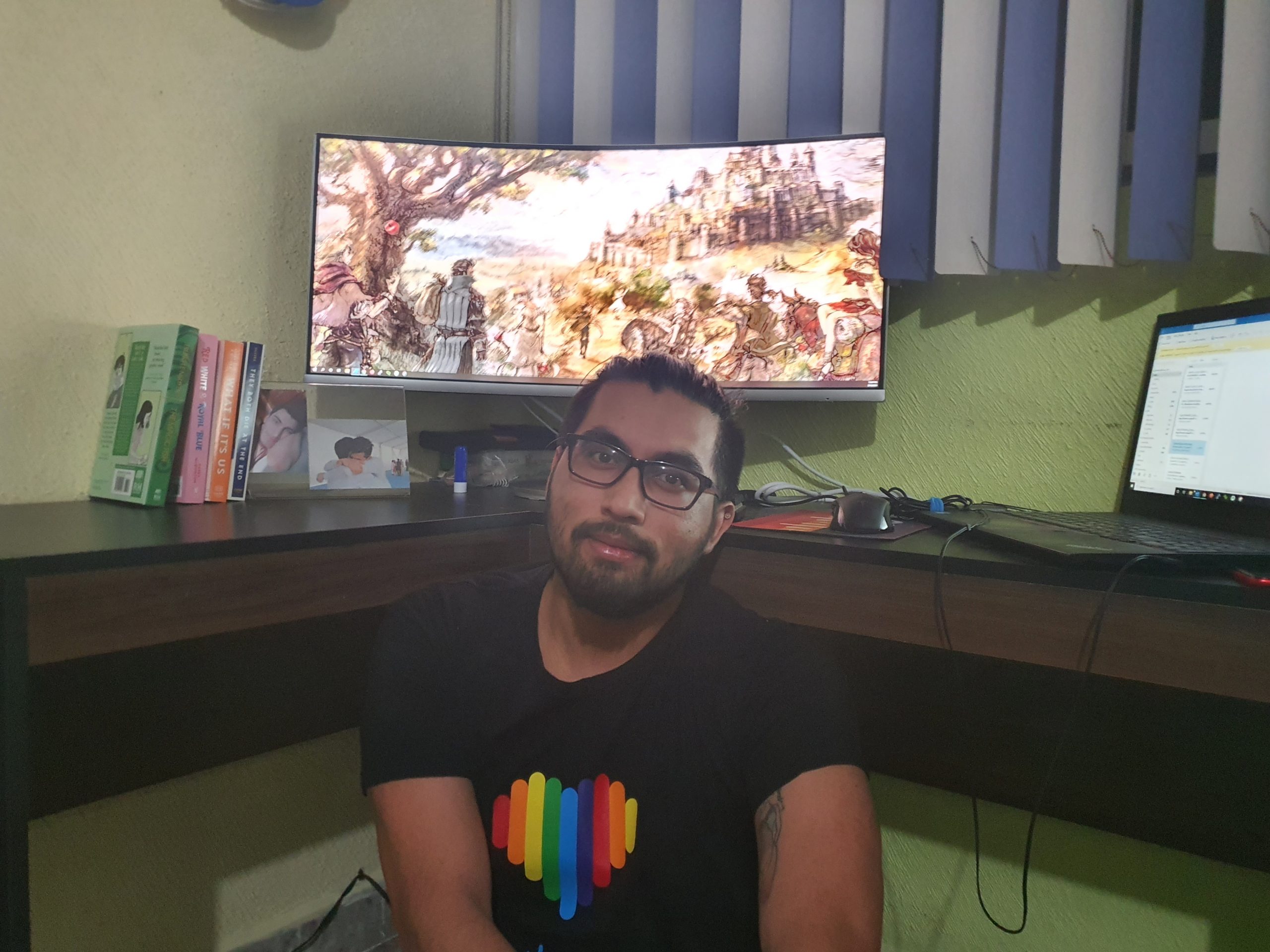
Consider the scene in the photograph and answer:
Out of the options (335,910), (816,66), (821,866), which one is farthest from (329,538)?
(816,66)

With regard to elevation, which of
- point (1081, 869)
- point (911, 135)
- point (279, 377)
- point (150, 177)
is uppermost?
point (911, 135)

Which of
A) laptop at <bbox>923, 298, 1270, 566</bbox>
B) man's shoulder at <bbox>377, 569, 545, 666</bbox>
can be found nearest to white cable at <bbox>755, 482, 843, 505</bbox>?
laptop at <bbox>923, 298, 1270, 566</bbox>

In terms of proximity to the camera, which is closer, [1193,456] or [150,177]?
[1193,456]

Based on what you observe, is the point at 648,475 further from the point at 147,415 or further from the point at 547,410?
the point at 547,410

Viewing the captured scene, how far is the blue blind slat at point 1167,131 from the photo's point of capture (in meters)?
1.13

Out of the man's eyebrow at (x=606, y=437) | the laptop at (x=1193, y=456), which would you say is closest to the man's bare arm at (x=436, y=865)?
the man's eyebrow at (x=606, y=437)

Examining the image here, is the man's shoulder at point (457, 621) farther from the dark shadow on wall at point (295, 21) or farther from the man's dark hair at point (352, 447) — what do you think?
the dark shadow on wall at point (295, 21)

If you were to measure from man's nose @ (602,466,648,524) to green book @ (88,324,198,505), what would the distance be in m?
0.72

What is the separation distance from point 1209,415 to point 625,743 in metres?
0.88

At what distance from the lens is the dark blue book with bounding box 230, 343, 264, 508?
45.1 inches

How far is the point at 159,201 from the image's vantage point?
1244 millimetres

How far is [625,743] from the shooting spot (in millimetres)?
681

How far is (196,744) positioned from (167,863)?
0.24 meters

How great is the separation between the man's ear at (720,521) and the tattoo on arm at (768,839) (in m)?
0.22
